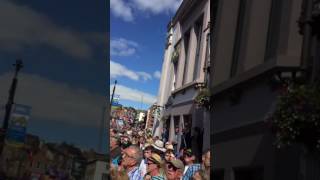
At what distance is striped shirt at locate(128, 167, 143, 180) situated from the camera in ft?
1.74

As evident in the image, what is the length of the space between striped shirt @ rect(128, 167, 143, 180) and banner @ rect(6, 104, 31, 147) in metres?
0.18

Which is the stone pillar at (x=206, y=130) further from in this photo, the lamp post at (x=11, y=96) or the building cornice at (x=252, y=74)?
the lamp post at (x=11, y=96)

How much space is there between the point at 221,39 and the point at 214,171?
186mm

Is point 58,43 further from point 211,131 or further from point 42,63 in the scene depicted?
point 211,131

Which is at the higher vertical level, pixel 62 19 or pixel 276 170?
pixel 62 19

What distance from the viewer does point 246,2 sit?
0.48 m

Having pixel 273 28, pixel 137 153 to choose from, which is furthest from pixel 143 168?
pixel 273 28

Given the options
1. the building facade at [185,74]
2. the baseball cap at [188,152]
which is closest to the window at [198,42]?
the building facade at [185,74]

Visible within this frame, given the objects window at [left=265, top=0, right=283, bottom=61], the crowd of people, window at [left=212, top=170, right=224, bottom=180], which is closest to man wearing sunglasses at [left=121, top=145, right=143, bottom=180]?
the crowd of people

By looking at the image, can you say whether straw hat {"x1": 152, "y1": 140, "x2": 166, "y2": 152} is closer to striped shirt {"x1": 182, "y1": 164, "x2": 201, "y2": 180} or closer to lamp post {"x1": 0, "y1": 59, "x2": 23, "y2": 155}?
striped shirt {"x1": 182, "y1": 164, "x2": 201, "y2": 180}

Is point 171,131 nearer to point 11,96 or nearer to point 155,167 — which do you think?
point 155,167

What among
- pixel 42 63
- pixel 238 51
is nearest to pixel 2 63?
pixel 42 63

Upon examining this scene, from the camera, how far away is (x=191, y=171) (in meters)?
0.55

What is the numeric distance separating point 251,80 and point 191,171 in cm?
20
